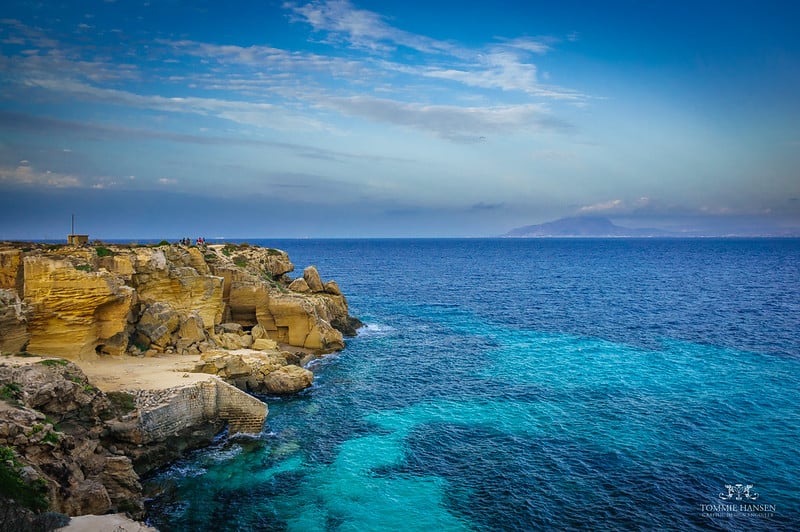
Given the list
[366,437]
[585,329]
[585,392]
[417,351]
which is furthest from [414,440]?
[585,329]

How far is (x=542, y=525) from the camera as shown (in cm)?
2200

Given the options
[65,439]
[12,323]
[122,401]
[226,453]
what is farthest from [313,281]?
[65,439]

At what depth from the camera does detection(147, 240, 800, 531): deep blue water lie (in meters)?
23.0

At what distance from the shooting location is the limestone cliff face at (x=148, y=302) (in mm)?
31734

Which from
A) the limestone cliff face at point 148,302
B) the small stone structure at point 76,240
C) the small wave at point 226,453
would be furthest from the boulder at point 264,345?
the small stone structure at point 76,240

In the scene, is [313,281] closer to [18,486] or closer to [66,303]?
[66,303]

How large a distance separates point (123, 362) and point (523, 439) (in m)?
27.3

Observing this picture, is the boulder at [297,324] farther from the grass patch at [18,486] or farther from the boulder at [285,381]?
the grass patch at [18,486]

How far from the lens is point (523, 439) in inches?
1191

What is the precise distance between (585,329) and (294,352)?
111 ft

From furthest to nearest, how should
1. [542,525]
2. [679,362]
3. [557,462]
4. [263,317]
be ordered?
[263,317] → [679,362] → [557,462] → [542,525]

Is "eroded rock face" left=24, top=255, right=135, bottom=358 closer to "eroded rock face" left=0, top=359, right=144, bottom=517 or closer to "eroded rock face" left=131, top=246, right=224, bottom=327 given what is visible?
"eroded rock face" left=131, top=246, right=224, bottom=327

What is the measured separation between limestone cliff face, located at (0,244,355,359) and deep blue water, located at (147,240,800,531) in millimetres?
6203

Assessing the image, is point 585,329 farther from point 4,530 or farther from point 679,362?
point 4,530
